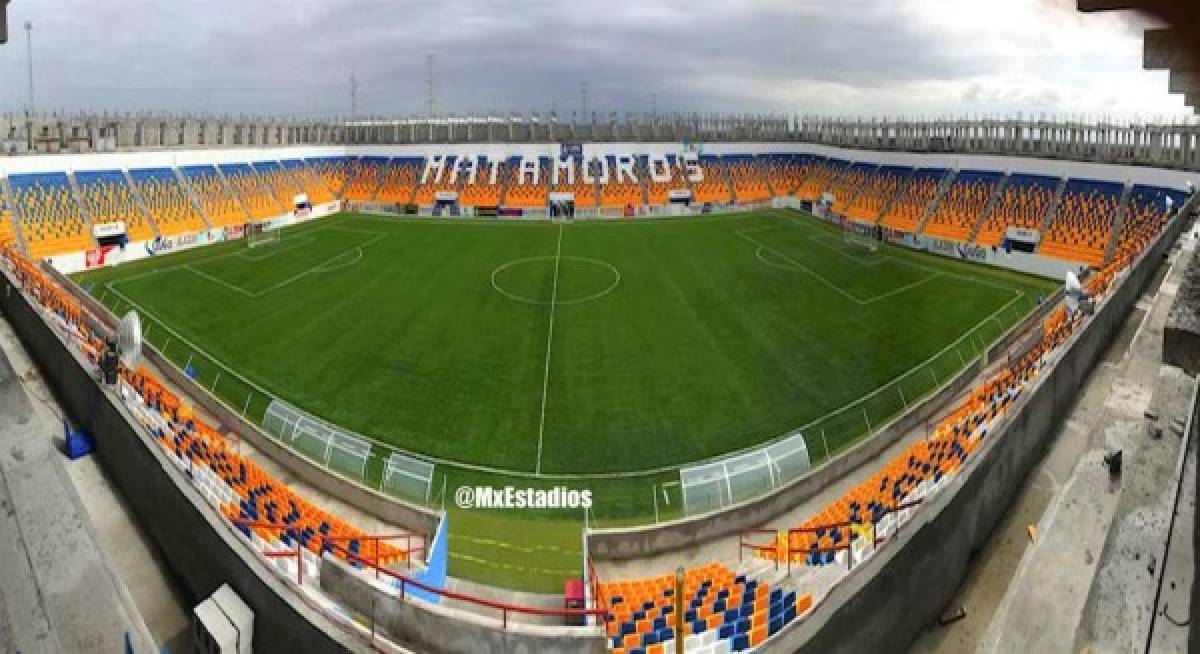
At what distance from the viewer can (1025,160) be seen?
39781 millimetres

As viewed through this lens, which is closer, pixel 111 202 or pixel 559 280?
pixel 559 280

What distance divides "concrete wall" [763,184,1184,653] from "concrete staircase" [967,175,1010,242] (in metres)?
29.5

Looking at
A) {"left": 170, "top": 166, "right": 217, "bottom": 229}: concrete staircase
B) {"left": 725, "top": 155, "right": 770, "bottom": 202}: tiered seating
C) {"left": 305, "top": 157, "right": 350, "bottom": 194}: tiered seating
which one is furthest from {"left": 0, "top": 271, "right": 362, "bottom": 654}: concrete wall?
{"left": 725, "top": 155, "right": 770, "bottom": 202}: tiered seating

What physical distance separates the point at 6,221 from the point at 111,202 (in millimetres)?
5586

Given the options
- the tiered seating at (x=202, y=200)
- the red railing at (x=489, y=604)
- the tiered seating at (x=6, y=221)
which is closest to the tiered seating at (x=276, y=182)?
the tiered seating at (x=202, y=200)

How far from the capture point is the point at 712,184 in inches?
2199

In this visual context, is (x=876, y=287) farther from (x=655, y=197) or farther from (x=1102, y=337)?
(x=655, y=197)

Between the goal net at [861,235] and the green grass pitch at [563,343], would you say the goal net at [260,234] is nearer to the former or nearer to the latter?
the green grass pitch at [563,343]

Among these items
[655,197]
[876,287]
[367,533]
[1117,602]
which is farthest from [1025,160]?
[1117,602]

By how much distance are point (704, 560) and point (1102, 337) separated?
777 centimetres

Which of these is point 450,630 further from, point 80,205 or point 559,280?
point 80,205

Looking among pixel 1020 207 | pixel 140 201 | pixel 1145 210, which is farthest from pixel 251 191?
pixel 1145 210

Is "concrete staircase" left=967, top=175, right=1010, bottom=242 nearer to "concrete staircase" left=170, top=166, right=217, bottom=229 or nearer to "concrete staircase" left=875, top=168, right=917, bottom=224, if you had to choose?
"concrete staircase" left=875, top=168, right=917, bottom=224

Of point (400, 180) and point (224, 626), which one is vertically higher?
point (400, 180)
